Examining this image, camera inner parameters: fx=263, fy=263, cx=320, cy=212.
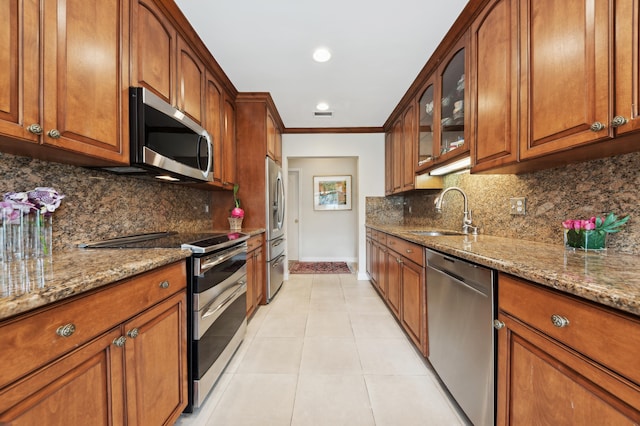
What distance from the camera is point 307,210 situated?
19.8ft

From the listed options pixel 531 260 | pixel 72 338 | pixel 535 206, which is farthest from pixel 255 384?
pixel 535 206

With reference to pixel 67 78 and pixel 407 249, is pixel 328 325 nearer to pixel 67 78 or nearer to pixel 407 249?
pixel 407 249

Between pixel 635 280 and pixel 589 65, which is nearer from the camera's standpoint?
pixel 635 280

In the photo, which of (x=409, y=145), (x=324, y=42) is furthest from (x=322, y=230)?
(x=324, y=42)

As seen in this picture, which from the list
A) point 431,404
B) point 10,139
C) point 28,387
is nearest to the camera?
point 28,387

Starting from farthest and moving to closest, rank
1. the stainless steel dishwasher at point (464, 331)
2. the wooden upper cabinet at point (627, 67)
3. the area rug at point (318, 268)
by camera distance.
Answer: the area rug at point (318, 268) → the stainless steel dishwasher at point (464, 331) → the wooden upper cabinet at point (627, 67)

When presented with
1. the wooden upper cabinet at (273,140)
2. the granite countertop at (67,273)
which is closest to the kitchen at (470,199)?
the granite countertop at (67,273)

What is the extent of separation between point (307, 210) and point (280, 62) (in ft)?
12.7

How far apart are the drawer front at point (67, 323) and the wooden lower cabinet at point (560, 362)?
1.42m

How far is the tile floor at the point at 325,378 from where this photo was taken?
4.64ft

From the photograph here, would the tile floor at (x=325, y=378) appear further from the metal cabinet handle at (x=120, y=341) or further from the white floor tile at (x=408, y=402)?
the metal cabinet handle at (x=120, y=341)

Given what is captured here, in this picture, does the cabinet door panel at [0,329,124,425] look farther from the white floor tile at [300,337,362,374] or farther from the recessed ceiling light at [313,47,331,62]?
the recessed ceiling light at [313,47,331,62]

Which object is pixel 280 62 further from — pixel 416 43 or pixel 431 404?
pixel 431 404

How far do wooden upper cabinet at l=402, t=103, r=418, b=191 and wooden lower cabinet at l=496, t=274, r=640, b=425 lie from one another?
210 cm
